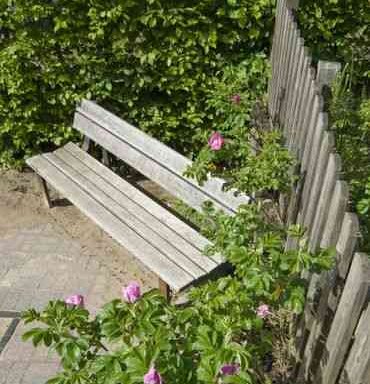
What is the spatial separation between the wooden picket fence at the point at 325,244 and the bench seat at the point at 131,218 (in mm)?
608

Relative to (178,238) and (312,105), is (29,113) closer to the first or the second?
(178,238)

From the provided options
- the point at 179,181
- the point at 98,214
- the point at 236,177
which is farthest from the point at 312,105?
the point at 98,214

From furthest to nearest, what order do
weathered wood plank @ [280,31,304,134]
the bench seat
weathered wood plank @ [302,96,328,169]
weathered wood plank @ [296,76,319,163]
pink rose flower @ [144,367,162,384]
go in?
weathered wood plank @ [280,31,304,134] < the bench seat < weathered wood plank @ [296,76,319,163] < weathered wood plank @ [302,96,328,169] < pink rose flower @ [144,367,162,384]

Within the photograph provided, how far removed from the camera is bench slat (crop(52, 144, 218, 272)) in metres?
2.77

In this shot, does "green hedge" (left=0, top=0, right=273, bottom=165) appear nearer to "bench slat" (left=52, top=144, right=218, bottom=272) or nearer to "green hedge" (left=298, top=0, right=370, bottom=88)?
"green hedge" (left=298, top=0, right=370, bottom=88)

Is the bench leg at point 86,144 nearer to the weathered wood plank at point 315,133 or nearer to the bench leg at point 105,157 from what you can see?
the bench leg at point 105,157

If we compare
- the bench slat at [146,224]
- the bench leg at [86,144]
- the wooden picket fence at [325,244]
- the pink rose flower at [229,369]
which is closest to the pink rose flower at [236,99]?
the wooden picket fence at [325,244]

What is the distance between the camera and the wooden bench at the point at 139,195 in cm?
280

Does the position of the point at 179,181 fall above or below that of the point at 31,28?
below

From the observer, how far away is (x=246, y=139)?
332 centimetres

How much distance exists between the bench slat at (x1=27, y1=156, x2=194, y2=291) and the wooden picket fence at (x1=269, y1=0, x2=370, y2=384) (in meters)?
0.67

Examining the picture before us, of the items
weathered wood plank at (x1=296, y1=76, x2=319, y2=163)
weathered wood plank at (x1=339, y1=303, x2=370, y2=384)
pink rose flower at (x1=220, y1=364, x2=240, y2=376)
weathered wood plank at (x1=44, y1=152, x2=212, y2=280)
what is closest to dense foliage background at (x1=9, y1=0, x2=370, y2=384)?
weathered wood plank at (x1=296, y1=76, x2=319, y2=163)

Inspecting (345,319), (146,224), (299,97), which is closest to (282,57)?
(299,97)

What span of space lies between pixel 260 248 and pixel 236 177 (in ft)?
3.91
